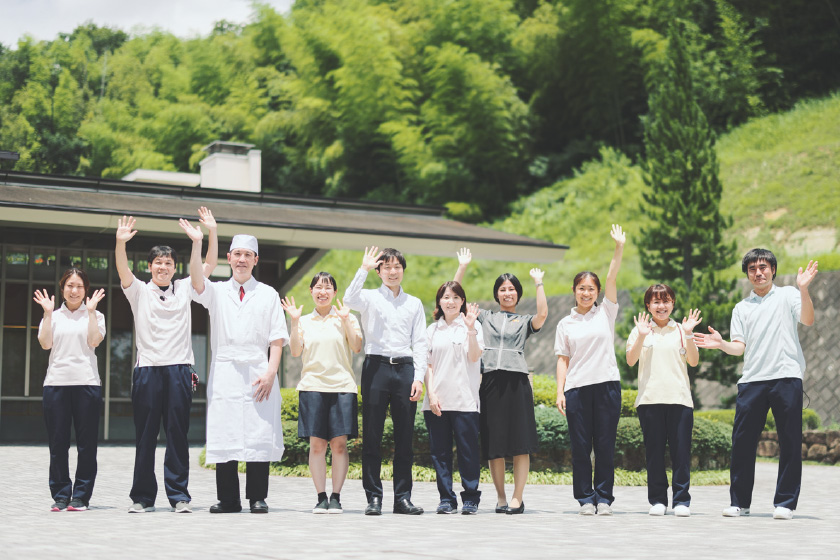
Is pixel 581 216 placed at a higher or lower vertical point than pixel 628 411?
higher

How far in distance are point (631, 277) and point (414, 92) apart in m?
14.3

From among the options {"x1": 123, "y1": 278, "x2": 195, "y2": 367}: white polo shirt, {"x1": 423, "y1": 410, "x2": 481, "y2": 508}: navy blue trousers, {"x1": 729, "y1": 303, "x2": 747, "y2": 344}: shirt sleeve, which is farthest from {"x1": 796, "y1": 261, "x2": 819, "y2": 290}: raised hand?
{"x1": 123, "y1": 278, "x2": 195, "y2": 367}: white polo shirt

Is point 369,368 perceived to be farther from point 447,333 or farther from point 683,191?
point 683,191

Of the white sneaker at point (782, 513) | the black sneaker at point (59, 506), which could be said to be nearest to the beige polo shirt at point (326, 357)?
the black sneaker at point (59, 506)

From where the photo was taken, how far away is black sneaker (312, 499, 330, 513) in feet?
22.7

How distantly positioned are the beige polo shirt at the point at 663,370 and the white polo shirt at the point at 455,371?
1.25 m

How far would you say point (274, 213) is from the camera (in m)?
15.3

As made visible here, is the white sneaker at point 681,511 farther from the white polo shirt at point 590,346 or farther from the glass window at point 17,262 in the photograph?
the glass window at point 17,262

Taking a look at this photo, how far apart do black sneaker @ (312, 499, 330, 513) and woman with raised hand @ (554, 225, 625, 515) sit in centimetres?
182

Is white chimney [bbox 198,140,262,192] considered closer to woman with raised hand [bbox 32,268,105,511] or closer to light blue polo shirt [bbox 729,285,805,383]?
woman with raised hand [bbox 32,268,105,511]

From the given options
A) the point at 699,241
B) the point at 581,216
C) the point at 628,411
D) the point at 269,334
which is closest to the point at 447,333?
the point at 269,334

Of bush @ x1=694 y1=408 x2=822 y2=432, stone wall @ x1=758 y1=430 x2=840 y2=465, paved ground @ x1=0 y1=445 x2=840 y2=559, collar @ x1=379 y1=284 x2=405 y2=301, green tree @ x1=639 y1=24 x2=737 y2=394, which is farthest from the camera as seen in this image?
green tree @ x1=639 y1=24 x2=737 y2=394

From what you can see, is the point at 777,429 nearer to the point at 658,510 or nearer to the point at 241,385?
the point at 658,510

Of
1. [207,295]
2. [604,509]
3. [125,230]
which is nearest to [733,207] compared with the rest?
[604,509]
